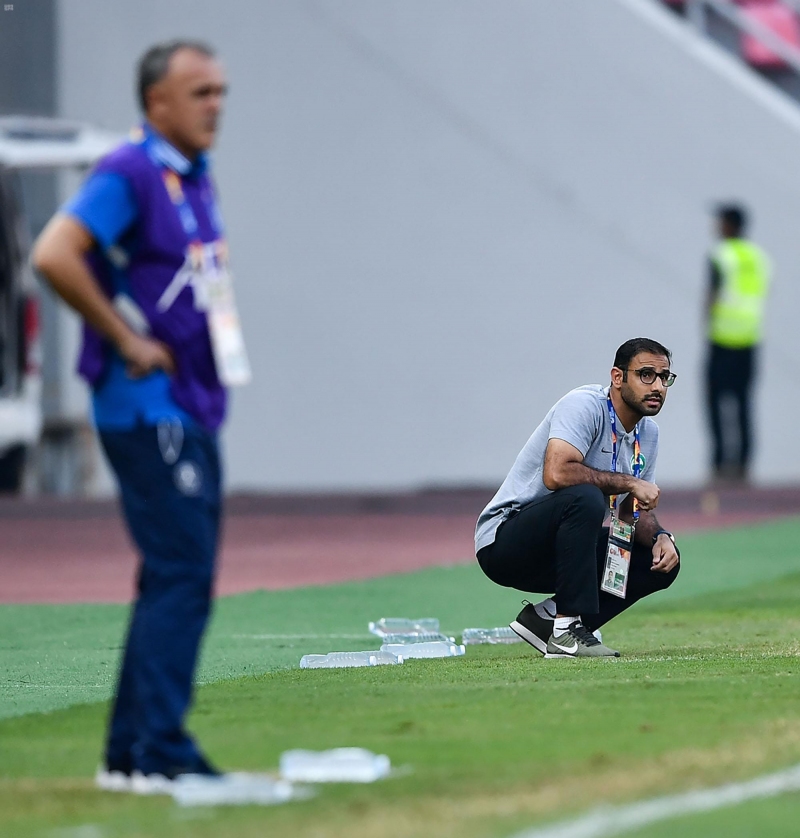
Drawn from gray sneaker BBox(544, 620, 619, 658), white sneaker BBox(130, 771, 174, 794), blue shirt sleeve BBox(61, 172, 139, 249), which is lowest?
gray sneaker BBox(544, 620, 619, 658)

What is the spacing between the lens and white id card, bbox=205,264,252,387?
473cm

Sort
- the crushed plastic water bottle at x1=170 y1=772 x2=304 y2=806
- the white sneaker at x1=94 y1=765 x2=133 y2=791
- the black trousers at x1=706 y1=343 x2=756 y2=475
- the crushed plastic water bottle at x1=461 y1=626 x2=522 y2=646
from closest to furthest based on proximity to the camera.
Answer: the crushed plastic water bottle at x1=170 y1=772 x2=304 y2=806 → the white sneaker at x1=94 y1=765 x2=133 y2=791 → the crushed plastic water bottle at x1=461 y1=626 x2=522 y2=646 → the black trousers at x1=706 y1=343 x2=756 y2=475

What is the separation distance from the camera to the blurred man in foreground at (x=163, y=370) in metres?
4.77

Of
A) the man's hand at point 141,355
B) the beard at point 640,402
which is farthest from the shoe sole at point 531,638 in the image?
the man's hand at point 141,355

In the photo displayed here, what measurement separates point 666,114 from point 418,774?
576 inches

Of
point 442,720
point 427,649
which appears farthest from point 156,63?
point 427,649

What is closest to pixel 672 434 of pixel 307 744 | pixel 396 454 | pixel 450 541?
pixel 396 454

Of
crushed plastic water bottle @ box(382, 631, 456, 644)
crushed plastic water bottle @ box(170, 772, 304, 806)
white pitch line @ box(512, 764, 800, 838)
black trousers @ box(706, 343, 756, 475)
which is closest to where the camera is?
white pitch line @ box(512, 764, 800, 838)

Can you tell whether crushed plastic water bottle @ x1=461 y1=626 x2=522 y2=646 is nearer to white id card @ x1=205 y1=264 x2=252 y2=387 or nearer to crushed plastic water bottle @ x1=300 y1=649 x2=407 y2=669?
crushed plastic water bottle @ x1=300 y1=649 x2=407 y2=669

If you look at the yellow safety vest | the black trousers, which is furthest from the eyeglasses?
the black trousers

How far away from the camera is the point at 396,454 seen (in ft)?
63.7

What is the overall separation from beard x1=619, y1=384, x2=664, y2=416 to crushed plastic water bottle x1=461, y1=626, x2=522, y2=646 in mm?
1275

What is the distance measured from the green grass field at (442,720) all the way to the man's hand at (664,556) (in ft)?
1.04

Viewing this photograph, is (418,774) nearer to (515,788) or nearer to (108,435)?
(515,788)
